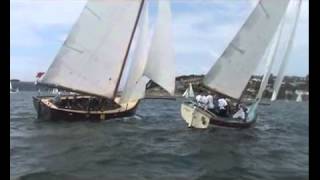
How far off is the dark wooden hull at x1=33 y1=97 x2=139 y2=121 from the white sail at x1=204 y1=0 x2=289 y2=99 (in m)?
1.20

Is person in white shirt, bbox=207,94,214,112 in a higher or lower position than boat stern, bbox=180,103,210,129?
higher

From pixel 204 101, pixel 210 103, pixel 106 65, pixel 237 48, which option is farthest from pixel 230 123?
pixel 106 65

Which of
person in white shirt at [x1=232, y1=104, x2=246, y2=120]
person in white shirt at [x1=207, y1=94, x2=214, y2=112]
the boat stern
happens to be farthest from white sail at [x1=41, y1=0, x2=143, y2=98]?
person in white shirt at [x1=232, y1=104, x2=246, y2=120]

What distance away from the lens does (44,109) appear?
672cm

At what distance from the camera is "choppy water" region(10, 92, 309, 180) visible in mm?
4625

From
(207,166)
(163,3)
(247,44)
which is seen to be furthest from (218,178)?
(247,44)

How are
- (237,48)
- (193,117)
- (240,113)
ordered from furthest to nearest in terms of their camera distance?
(193,117)
(240,113)
(237,48)

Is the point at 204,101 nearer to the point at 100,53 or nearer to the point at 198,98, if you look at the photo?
the point at 198,98

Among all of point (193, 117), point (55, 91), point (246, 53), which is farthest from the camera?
point (55, 91)

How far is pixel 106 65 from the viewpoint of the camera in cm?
714

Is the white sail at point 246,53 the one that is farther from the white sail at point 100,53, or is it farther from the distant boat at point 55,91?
the distant boat at point 55,91

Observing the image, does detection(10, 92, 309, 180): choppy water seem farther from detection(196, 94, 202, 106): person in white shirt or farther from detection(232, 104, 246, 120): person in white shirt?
detection(196, 94, 202, 106): person in white shirt

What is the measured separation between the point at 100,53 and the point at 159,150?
7.53ft
